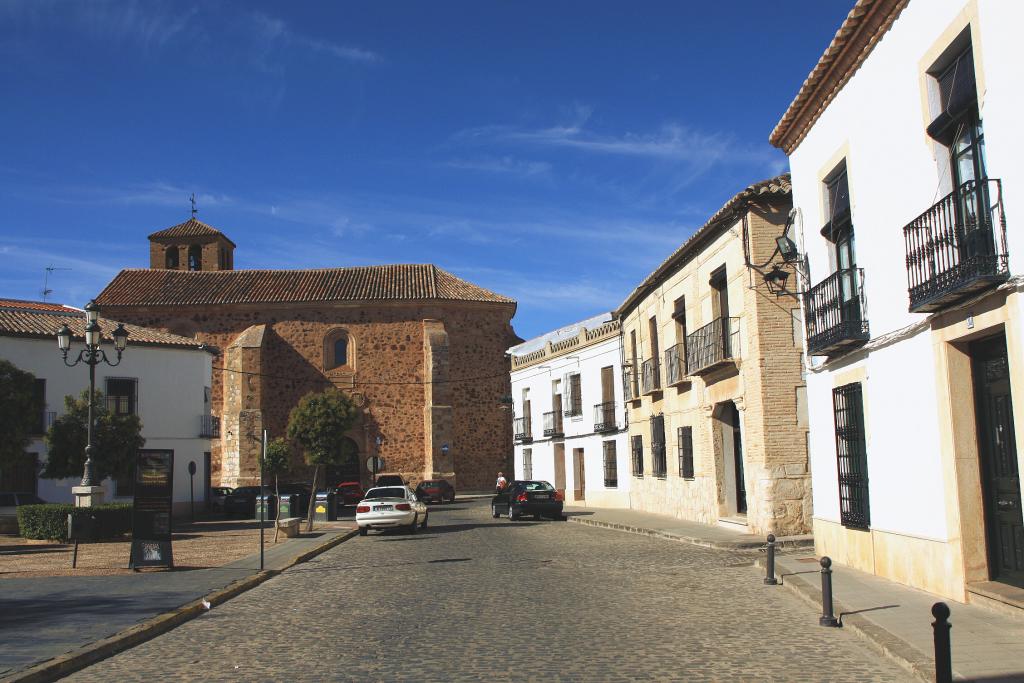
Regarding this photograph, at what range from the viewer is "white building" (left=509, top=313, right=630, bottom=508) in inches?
1152

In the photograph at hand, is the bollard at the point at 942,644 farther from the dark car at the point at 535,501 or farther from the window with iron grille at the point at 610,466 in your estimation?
the window with iron grille at the point at 610,466

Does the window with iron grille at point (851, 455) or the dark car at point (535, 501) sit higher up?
the window with iron grille at point (851, 455)

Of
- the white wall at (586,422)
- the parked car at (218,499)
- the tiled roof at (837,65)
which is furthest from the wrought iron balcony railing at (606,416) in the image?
the tiled roof at (837,65)

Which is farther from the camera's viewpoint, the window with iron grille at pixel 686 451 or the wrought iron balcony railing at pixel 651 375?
the wrought iron balcony railing at pixel 651 375

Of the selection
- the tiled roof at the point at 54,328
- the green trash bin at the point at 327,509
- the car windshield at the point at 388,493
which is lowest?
the green trash bin at the point at 327,509

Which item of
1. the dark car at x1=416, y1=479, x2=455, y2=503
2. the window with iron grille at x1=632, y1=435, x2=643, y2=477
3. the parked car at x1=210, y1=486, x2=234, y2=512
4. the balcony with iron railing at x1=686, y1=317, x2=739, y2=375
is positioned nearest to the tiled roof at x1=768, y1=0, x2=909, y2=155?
the balcony with iron railing at x1=686, y1=317, x2=739, y2=375

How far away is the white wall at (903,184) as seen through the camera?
25.6 ft

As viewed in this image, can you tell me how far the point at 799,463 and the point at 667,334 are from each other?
6839 millimetres

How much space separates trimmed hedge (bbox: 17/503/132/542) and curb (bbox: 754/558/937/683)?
1507 cm

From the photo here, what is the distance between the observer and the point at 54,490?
26.7 m

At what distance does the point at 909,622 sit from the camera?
26.3ft

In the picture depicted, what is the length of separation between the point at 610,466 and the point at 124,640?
22.9 meters

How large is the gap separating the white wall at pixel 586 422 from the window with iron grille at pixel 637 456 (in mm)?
1017

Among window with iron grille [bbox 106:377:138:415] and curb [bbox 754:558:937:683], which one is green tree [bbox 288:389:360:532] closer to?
window with iron grille [bbox 106:377:138:415]
